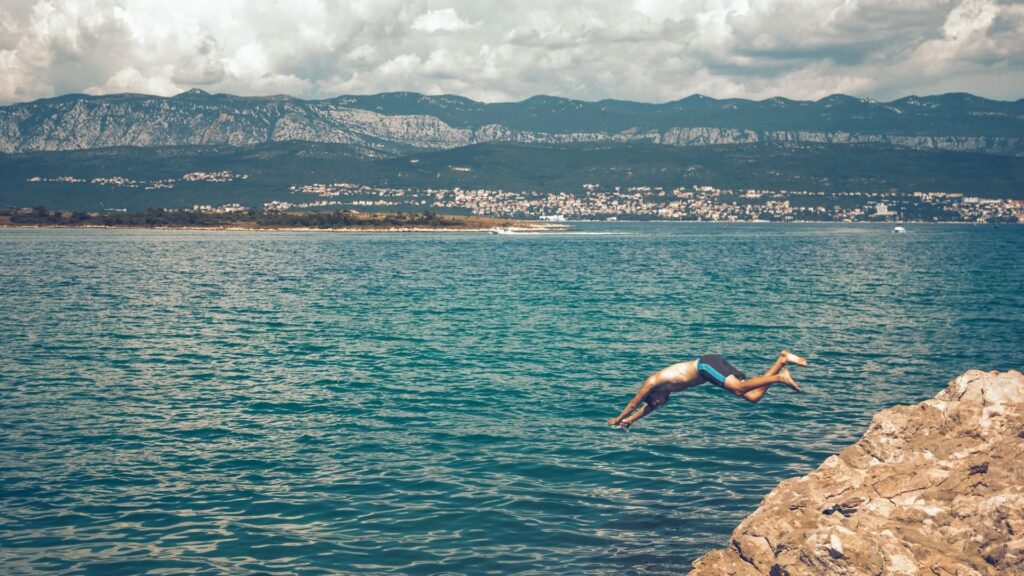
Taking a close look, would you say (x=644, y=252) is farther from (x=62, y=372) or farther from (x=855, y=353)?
(x=62, y=372)

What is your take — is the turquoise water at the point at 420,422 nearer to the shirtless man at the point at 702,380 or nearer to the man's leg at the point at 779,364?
the shirtless man at the point at 702,380

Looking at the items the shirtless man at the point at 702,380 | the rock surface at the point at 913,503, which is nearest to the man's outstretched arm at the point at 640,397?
the shirtless man at the point at 702,380

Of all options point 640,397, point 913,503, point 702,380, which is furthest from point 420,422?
point 913,503

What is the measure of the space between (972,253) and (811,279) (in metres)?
89.1

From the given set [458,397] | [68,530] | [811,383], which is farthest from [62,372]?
[811,383]

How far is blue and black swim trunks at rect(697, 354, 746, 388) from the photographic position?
17953 millimetres

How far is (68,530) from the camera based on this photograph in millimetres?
20281

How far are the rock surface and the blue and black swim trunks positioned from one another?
262cm

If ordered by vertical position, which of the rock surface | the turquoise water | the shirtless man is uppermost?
the shirtless man

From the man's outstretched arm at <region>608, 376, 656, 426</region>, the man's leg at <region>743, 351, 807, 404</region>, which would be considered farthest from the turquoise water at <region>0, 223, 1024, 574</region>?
the man's leg at <region>743, 351, 807, 404</region>

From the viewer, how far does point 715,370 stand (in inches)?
709

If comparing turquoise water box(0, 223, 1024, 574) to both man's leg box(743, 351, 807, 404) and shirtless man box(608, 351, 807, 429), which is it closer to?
shirtless man box(608, 351, 807, 429)

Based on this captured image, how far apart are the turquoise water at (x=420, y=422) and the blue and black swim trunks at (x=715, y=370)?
4223mm

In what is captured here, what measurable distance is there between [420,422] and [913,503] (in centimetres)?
1954
